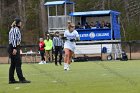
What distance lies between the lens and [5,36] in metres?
58.6

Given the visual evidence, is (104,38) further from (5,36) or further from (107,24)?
(5,36)

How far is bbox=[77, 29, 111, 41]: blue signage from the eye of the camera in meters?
38.0

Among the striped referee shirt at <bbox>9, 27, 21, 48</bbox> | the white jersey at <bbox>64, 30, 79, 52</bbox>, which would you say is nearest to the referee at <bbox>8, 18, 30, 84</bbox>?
the striped referee shirt at <bbox>9, 27, 21, 48</bbox>

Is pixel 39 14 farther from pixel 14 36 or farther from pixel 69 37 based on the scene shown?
pixel 14 36

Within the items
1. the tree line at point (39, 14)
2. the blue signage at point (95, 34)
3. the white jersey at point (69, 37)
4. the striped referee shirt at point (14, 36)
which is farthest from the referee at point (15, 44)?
the tree line at point (39, 14)

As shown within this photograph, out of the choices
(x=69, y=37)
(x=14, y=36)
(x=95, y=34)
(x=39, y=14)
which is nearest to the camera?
(x=14, y=36)

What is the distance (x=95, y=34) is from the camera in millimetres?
38156

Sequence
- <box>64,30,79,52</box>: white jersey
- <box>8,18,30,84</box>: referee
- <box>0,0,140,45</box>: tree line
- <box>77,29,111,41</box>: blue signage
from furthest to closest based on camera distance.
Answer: <box>0,0,140,45</box>: tree line < <box>77,29,111,41</box>: blue signage < <box>64,30,79,52</box>: white jersey < <box>8,18,30,84</box>: referee

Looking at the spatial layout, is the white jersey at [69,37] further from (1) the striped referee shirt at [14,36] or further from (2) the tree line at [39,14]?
(2) the tree line at [39,14]

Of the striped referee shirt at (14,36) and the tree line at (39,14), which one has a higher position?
the tree line at (39,14)

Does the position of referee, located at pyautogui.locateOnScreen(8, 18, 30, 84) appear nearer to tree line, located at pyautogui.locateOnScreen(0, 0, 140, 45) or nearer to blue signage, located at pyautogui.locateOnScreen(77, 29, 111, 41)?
blue signage, located at pyautogui.locateOnScreen(77, 29, 111, 41)

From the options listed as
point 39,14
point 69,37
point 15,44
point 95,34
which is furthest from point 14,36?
point 39,14

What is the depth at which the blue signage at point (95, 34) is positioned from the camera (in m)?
38.0

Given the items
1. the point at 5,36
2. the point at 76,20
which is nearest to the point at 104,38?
the point at 76,20
